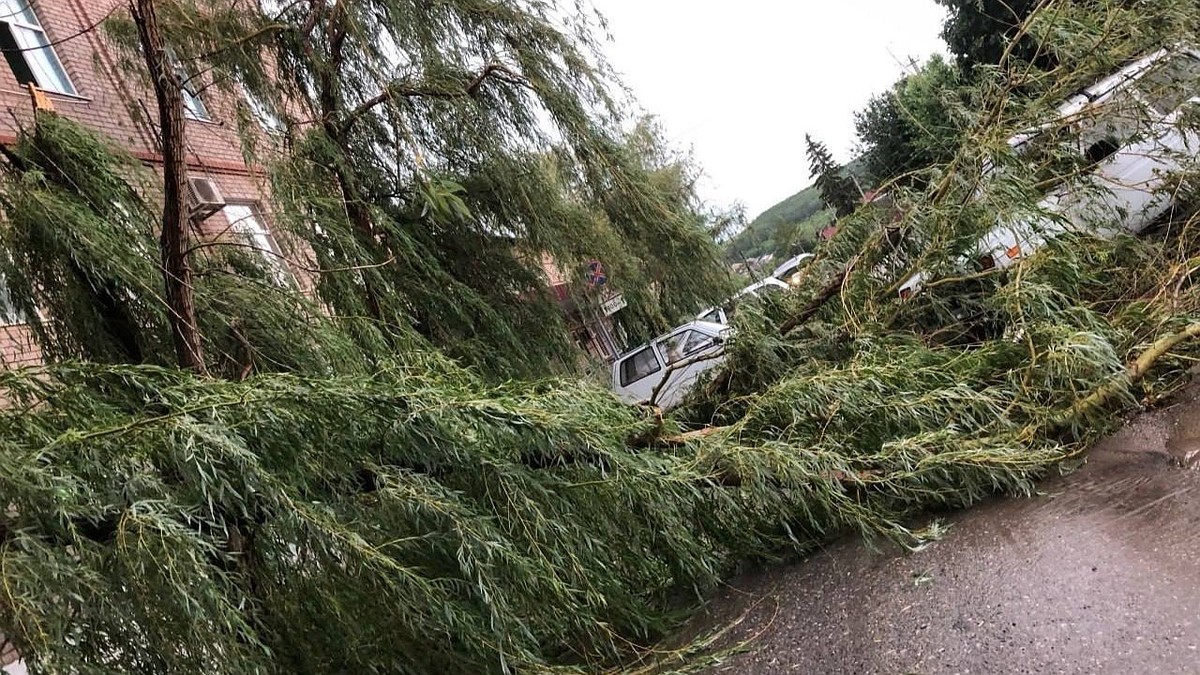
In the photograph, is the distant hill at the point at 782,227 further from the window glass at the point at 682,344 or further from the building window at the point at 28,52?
the building window at the point at 28,52

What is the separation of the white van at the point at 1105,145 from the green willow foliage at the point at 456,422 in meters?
0.15

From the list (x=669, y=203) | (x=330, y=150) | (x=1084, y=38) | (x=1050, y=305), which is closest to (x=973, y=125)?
(x=1084, y=38)

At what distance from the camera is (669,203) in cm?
564

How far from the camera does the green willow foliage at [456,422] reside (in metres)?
1.99

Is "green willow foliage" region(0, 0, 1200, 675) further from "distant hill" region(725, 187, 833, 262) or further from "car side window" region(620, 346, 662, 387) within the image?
"car side window" region(620, 346, 662, 387)

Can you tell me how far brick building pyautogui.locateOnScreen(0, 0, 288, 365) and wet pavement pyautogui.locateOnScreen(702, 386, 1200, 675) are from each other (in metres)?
3.60

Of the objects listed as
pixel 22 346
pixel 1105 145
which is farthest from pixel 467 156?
pixel 1105 145

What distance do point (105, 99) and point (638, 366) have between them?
631 cm

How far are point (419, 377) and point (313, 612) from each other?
34.0 inches

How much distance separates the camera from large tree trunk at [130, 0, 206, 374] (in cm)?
272

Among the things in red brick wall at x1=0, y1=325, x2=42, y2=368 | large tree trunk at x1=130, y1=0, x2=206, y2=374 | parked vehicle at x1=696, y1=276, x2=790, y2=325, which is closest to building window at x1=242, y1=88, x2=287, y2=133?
large tree trunk at x1=130, y1=0, x2=206, y2=374

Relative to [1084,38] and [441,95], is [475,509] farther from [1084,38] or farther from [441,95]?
[1084,38]

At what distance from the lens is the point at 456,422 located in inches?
95.5

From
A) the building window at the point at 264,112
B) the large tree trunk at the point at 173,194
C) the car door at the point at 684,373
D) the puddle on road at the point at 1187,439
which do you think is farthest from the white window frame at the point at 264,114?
the puddle on road at the point at 1187,439
